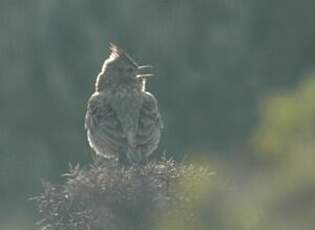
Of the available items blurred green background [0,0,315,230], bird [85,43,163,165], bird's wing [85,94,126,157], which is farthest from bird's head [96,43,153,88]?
blurred green background [0,0,315,230]

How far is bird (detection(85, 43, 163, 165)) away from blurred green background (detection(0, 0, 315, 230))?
643cm

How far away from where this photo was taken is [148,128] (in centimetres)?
1053

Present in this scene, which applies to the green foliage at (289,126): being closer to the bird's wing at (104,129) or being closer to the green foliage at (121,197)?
the green foliage at (121,197)

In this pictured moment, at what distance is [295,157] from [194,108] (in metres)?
19.3

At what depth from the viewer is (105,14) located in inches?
1072

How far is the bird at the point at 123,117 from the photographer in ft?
34.3

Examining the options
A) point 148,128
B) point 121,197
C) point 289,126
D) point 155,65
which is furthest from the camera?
point 155,65

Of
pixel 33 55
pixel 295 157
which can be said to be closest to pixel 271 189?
pixel 295 157

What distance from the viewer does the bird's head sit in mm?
11164

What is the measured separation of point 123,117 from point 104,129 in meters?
0.15

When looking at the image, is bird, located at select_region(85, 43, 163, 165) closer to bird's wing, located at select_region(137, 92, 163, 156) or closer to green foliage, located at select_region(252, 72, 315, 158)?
bird's wing, located at select_region(137, 92, 163, 156)

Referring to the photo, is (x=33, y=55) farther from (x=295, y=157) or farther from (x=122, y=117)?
(x=295, y=157)

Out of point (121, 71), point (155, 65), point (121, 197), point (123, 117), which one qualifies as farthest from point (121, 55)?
point (155, 65)

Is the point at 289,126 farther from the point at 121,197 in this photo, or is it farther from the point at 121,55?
the point at 121,55
